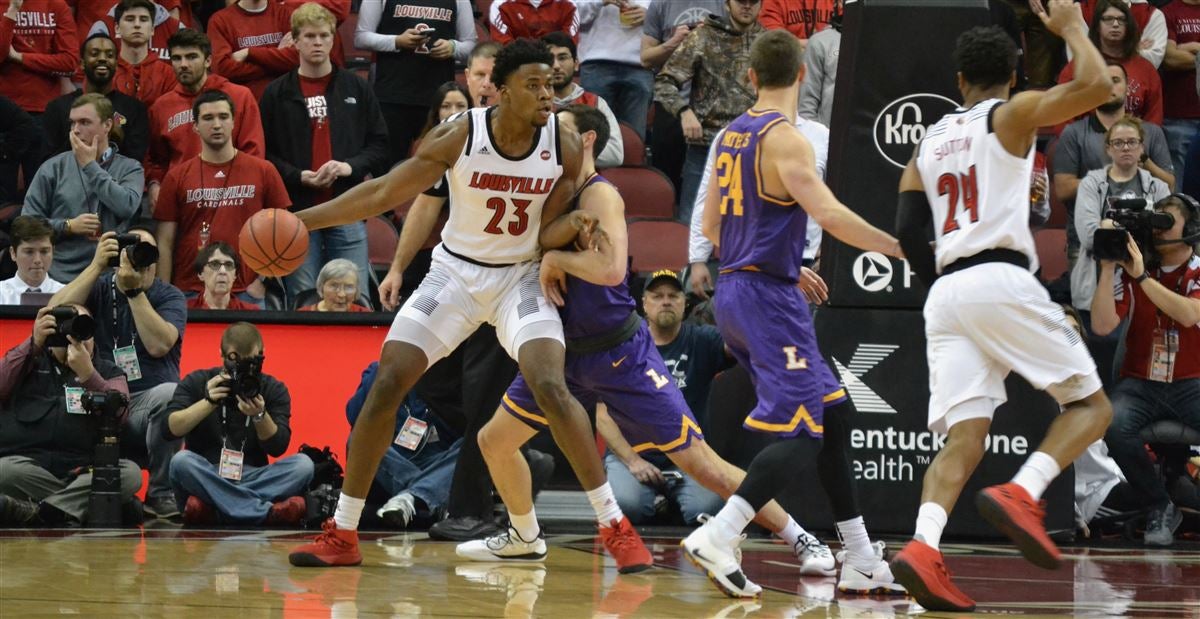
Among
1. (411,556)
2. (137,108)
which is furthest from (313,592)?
(137,108)

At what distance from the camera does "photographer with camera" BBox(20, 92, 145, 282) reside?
34.1 ft

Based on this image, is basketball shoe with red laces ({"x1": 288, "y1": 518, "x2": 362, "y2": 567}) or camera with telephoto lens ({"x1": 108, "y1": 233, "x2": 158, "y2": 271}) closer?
basketball shoe with red laces ({"x1": 288, "y1": 518, "x2": 362, "y2": 567})

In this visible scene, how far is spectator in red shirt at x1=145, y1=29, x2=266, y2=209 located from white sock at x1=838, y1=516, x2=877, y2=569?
20.9 feet

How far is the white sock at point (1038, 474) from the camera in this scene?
18.0 ft

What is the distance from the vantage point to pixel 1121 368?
9.49 meters

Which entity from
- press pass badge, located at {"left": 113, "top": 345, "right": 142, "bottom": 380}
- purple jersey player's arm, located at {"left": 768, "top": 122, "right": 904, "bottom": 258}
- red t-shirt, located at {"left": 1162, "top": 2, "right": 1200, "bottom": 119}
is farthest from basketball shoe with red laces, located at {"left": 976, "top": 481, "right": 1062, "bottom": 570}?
red t-shirt, located at {"left": 1162, "top": 2, "right": 1200, "bottom": 119}

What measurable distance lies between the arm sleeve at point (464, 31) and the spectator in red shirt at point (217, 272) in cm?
313

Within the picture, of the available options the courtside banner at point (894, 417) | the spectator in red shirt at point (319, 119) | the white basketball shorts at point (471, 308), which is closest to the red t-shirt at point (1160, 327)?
the courtside banner at point (894, 417)

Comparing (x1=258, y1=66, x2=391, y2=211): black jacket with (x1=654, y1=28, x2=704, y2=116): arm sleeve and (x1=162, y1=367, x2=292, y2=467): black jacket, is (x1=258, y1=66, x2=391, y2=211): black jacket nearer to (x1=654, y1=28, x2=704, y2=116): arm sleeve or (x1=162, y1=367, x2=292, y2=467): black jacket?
(x1=654, y1=28, x2=704, y2=116): arm sleeve

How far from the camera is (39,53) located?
1238 centimetres

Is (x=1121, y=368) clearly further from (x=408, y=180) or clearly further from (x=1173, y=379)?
(x=408, y=180)

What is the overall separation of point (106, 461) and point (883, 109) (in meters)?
4.79

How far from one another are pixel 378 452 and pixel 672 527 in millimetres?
3051

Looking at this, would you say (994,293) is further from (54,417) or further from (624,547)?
(54,417)
